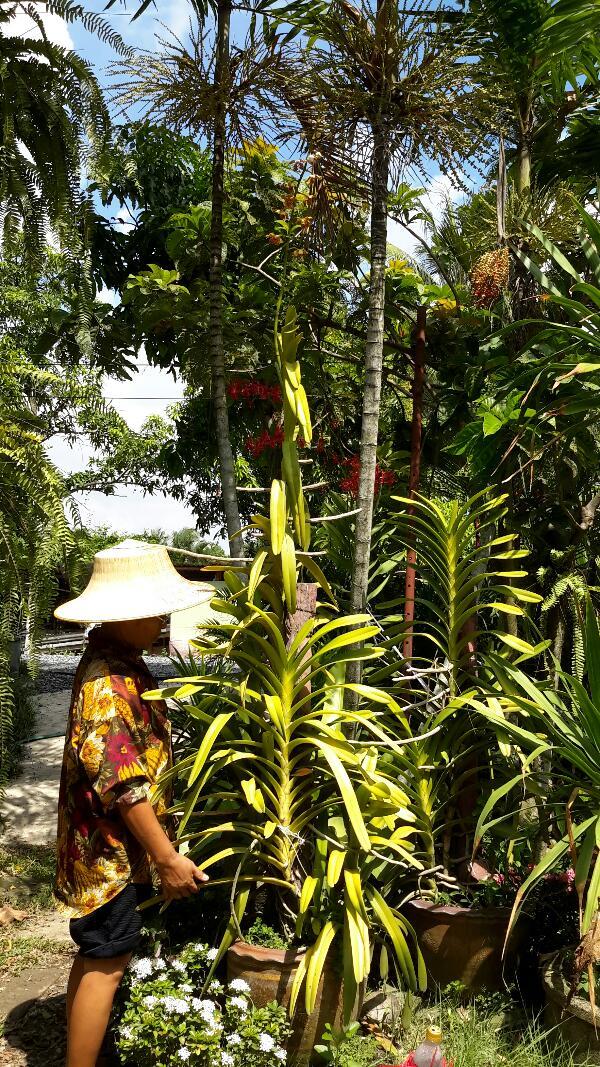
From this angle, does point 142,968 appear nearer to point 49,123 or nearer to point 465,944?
point 465,944

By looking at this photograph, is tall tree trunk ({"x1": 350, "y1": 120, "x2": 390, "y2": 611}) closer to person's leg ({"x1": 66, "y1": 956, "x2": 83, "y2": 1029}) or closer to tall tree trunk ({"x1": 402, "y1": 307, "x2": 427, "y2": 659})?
tall tree trunk ({"x1": 402, "y1": 307, "x2": 427, "y2": 659})

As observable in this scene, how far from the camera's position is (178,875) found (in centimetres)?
236

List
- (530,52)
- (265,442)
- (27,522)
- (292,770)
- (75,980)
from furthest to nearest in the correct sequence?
(265,442) < (27,522) < (530,52) < (292,770) < (75,980)

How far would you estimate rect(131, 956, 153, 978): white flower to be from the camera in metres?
2.44

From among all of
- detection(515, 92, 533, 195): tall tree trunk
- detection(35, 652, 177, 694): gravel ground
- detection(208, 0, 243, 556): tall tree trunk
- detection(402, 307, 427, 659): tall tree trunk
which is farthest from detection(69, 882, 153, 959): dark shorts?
detection(35, 652, 177, 694): gravel ground

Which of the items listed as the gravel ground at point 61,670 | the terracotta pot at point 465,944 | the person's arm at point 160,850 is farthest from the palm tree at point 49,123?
the gravel ground at point 61,670

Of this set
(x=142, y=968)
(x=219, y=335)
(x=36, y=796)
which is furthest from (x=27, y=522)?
(x=36, y=796)

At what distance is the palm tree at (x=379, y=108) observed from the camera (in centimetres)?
273

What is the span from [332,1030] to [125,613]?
1341mm

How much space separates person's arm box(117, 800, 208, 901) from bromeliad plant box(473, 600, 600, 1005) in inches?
34.7

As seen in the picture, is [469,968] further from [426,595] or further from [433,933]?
[426,595]

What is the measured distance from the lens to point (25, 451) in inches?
126

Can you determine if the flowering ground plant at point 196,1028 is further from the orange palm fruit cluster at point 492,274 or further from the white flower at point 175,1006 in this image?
the orange palm fruit cluster at point 492,274

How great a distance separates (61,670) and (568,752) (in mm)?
12922
